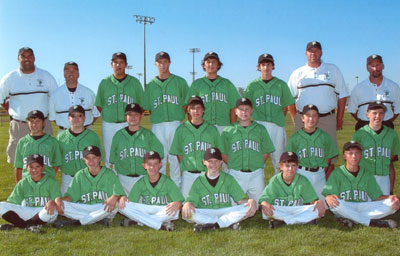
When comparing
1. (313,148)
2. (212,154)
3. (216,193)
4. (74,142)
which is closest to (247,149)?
(212,154)

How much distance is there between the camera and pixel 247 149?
18.9 ft

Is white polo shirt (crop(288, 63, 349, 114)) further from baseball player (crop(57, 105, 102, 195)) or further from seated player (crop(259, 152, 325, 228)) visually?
baseball player (crop(57, 105, 102, 195))

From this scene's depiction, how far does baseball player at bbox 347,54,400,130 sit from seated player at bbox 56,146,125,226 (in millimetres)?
4229

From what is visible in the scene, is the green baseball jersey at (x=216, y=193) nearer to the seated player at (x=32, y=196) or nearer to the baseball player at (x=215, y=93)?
the baseball player at (x=215, y=93)

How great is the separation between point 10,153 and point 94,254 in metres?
3.45

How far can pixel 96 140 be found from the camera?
19.7ft

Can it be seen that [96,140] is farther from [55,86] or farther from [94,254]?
[94,254]

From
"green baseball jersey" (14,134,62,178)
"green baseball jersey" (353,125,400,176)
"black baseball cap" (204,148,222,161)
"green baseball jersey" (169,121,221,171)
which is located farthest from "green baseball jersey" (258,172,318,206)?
"green baseball jersey" (14,134,62,178)

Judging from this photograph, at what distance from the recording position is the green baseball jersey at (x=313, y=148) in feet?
19.1

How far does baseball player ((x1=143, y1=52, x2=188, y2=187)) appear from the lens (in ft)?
21.0

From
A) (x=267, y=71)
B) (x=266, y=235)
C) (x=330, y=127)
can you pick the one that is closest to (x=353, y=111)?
(x=330, y=127)

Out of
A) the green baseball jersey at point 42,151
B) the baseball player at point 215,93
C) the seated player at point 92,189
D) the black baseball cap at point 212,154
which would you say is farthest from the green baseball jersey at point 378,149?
the green baseball jersey at point 42,151

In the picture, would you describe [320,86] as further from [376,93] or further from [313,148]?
[313,148]

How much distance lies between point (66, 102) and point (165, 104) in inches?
65.5
